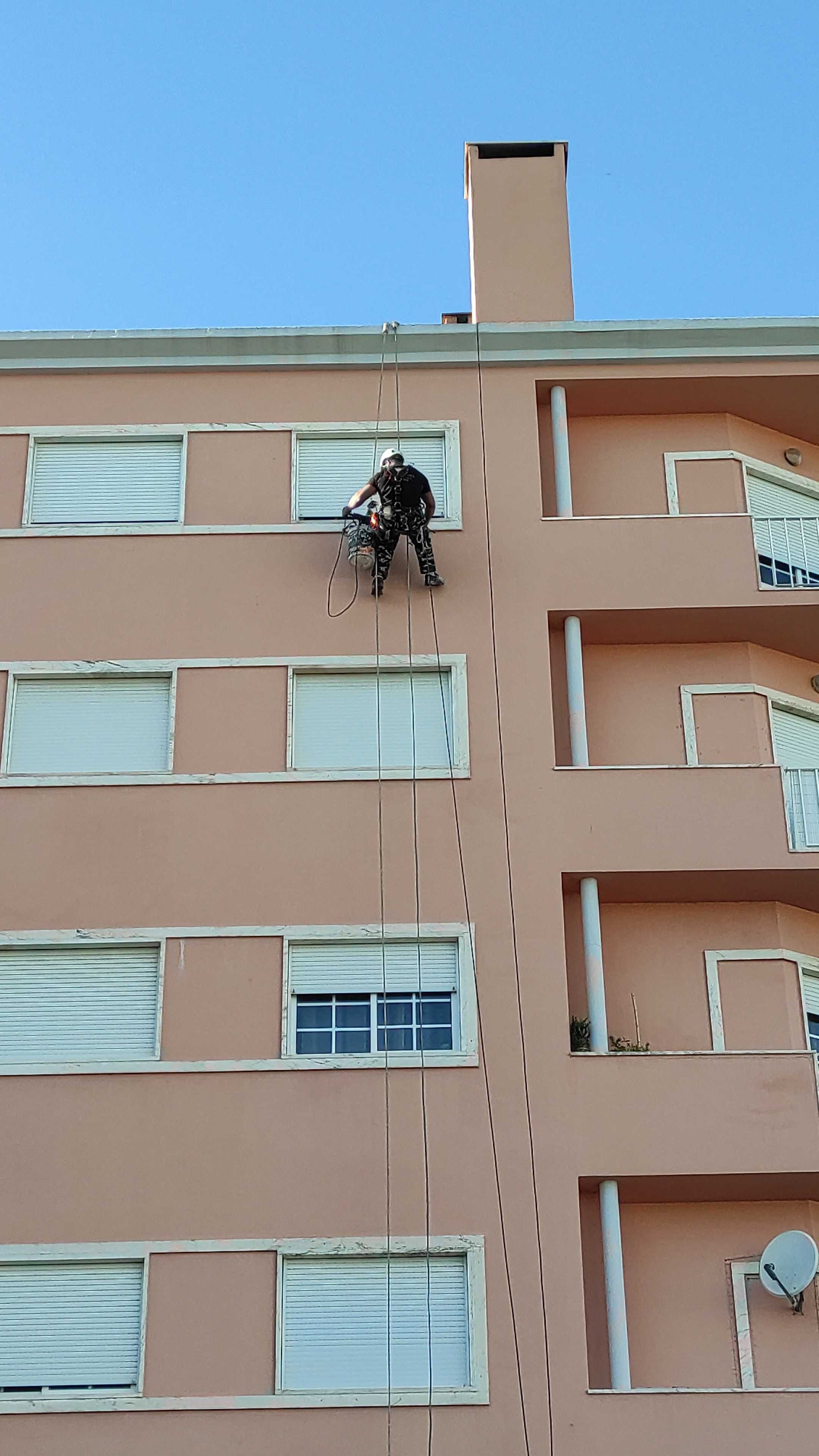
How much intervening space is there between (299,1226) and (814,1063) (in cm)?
494

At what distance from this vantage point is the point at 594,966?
18.3m

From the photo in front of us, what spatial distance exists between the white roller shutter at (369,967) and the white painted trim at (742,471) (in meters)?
5.97

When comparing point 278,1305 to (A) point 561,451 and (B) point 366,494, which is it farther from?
(A) point 561,451

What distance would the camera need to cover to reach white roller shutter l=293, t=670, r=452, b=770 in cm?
1934

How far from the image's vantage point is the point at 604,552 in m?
20.3

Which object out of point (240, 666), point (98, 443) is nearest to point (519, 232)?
point (98, 443)

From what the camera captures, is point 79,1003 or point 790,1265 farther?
point 79,1003

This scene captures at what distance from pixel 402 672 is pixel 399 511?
1.69 metres

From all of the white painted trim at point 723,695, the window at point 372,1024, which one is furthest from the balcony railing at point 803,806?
the window at point 372,1024

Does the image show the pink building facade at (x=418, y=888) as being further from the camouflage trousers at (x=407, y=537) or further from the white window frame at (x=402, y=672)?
the camouflage trousers at (x=407, y=537)

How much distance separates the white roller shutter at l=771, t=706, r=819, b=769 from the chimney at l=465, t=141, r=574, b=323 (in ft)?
17.3

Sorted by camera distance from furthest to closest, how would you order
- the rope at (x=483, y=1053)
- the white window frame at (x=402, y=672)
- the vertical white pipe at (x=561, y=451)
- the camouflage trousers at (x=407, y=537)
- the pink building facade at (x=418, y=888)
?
the vertical white pipe at (x=561, y=451)
the camouflage trousers at (x=407, y=537)
the white window frame at (x=402, y=672)
the pink building facade at (x=418, y=888)
the rope at (x=483, y=1053)

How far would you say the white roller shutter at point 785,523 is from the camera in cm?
2125

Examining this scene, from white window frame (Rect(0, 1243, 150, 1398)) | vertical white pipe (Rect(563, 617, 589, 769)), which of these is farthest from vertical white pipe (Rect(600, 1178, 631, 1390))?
vertical white pipe (Rect(563, 617, 589, 769))
